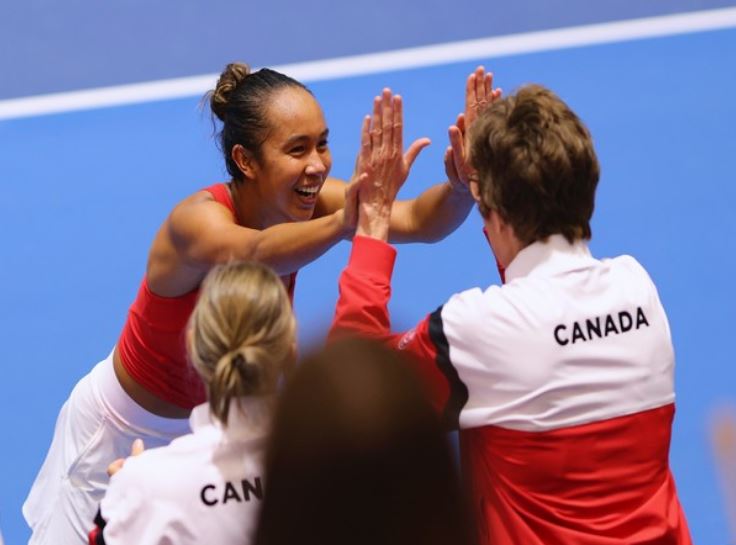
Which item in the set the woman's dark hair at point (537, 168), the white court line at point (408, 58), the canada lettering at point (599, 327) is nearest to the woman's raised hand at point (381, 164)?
the woman's dark hair at point (537, 168)

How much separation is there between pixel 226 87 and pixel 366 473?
211 centimetres

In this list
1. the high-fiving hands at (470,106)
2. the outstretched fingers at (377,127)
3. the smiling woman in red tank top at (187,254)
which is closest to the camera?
the outstretched fingers at (377,127)

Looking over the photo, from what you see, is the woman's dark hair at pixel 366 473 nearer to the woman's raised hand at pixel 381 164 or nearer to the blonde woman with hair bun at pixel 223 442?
the blonde woman with hair bun at pixel 223 442

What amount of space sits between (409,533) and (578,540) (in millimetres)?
963

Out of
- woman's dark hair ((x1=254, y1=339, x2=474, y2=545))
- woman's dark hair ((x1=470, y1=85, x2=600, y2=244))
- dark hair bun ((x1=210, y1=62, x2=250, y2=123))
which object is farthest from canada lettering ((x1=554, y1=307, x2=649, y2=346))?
dark hair bun ((x1=210, y1=62, x2=250, y2=123))

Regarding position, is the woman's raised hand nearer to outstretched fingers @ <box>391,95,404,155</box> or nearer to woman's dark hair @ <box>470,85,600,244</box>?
outstretched fingers @ <box>391,95,404,155</box>

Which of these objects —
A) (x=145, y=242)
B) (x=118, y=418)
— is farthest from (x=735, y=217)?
(x=118, y=418)

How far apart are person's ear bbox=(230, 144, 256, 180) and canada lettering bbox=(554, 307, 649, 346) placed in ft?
4.14

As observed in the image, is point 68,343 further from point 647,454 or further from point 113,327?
Answer: point 647,454

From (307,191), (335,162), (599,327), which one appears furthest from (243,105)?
(335,162)

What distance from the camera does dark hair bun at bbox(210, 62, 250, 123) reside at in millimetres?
3305

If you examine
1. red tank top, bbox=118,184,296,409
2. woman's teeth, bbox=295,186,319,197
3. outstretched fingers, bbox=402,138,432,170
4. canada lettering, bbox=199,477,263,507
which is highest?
woman's teeth, bbox=295,186,319,197

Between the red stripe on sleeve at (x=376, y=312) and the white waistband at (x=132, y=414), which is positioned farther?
the white waistband at (x=132, y=414)

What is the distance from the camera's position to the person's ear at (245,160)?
3273 mm
